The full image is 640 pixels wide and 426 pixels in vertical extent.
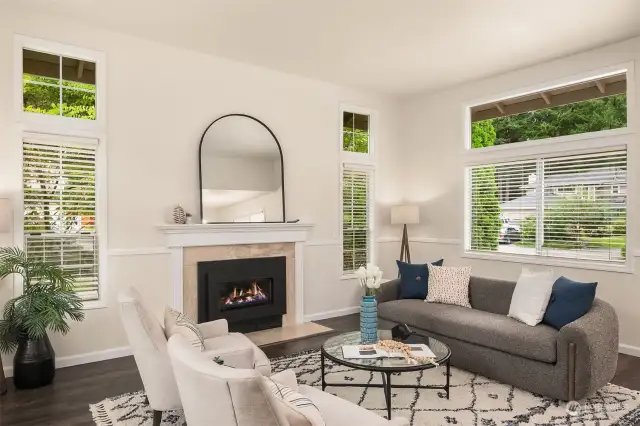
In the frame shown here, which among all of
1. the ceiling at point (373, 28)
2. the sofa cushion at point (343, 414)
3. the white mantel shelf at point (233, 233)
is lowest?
the sofa cushion at point (343, 414)

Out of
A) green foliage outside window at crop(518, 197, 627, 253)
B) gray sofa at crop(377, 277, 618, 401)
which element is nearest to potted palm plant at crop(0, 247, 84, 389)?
gray sofa at crop(377, 277, 618, 401)

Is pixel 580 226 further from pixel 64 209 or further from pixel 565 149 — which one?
pixel 64 209

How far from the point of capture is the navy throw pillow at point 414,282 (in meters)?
4.88

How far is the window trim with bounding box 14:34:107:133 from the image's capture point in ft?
12.9

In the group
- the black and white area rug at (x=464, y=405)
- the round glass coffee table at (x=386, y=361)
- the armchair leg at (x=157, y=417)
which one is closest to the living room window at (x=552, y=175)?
the black and white area rug at (x=464, y=405)

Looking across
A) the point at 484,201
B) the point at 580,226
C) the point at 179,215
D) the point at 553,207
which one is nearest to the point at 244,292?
the point at 179,215

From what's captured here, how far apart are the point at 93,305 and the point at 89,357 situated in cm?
49

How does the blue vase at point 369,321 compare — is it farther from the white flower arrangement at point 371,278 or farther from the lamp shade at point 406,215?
the lamp shade at point 406,215

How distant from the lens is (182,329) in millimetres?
2783

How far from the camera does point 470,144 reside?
6105 millimetres

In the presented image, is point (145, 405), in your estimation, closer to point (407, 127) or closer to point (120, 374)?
point (120, 374)

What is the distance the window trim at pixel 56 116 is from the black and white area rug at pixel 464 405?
2480mm

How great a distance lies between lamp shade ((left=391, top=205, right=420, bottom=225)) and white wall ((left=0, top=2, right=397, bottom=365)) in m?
1.11

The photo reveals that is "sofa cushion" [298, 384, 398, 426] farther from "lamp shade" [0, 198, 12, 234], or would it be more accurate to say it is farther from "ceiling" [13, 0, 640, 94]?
"ceiling" [13, 0, 640, 94]
